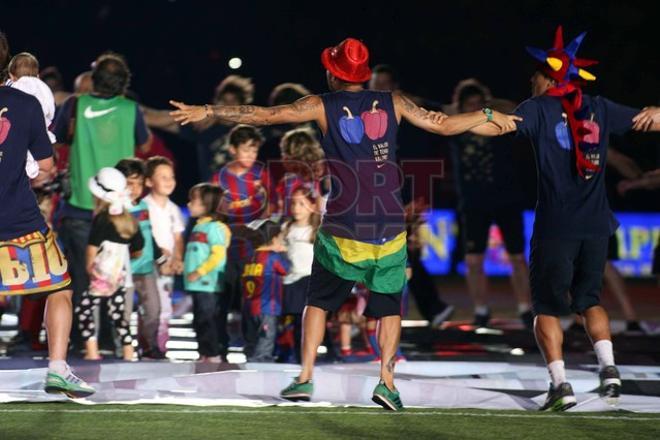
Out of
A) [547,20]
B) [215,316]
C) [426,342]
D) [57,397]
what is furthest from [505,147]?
[57,397]

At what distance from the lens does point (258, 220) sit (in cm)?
1130

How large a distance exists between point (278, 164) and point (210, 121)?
84cm

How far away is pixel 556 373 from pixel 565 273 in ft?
2.05

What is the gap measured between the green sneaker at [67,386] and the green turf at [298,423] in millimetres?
95

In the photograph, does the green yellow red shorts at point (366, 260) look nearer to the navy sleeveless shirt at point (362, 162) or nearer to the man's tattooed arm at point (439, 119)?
the navy sleeveless shirt at point (362, 162)

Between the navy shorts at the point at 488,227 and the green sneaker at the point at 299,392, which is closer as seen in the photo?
the green sneaker at the point at 299,392

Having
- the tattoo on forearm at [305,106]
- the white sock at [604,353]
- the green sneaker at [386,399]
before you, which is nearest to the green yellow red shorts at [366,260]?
the green sneaker at [386,399]

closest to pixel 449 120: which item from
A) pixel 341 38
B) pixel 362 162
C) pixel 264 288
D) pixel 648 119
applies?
pixel 362 162

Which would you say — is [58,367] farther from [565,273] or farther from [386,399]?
[565,273]

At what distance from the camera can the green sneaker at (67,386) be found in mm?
8258

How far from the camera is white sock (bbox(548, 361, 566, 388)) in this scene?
334 inches

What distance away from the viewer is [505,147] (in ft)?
46.3

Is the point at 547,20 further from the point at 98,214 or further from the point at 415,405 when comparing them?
the point at 415,405

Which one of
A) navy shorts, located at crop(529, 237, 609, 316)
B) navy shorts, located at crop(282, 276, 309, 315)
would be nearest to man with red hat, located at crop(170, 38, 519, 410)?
navy shorts, located at crop(529, 237, 609, 316)
